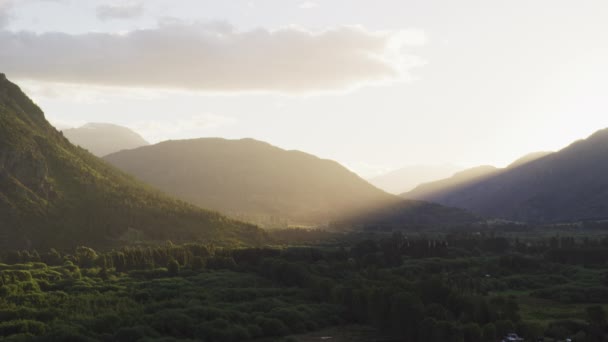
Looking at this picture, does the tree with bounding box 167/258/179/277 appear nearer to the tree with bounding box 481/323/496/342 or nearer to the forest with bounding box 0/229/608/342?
the forest with bounding box 0/229/608/342

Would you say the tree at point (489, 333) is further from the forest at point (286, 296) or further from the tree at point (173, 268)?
the tree at point (173, 268)

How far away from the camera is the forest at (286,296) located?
94250 millimetres

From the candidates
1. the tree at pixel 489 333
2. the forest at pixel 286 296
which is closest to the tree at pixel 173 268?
the forest at pixel 286 296

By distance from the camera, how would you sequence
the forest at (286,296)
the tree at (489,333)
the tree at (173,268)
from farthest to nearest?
1. the tree at (173,268)
2. the forest at (286,296)
3. the tree at (489,333)

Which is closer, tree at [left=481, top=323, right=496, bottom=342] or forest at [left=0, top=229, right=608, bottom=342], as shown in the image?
tree at [left=481, top=323, right=496, bottom=342]

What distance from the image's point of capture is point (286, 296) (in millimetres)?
125625

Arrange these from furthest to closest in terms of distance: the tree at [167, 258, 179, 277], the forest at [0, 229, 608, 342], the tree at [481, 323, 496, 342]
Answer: the tree at [167, 258, 179, 277]
the forest at [0, 229, 608, 342]
the tree at [481, 323, 496, 342]

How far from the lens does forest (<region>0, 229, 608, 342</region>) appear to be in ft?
309

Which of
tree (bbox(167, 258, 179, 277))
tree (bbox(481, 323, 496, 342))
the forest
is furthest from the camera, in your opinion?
tree (bbox(167, 258, 179, 277))

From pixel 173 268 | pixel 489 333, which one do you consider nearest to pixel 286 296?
pixel 173 268

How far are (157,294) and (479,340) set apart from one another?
64.3 metres

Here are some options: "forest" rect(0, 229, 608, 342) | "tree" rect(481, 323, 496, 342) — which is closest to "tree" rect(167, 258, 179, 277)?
"forest" rect(0, 229, 608, 342)

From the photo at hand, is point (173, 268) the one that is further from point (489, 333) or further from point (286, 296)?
point (489, 333)

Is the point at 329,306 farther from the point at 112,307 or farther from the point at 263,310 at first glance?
the point at 112,307
